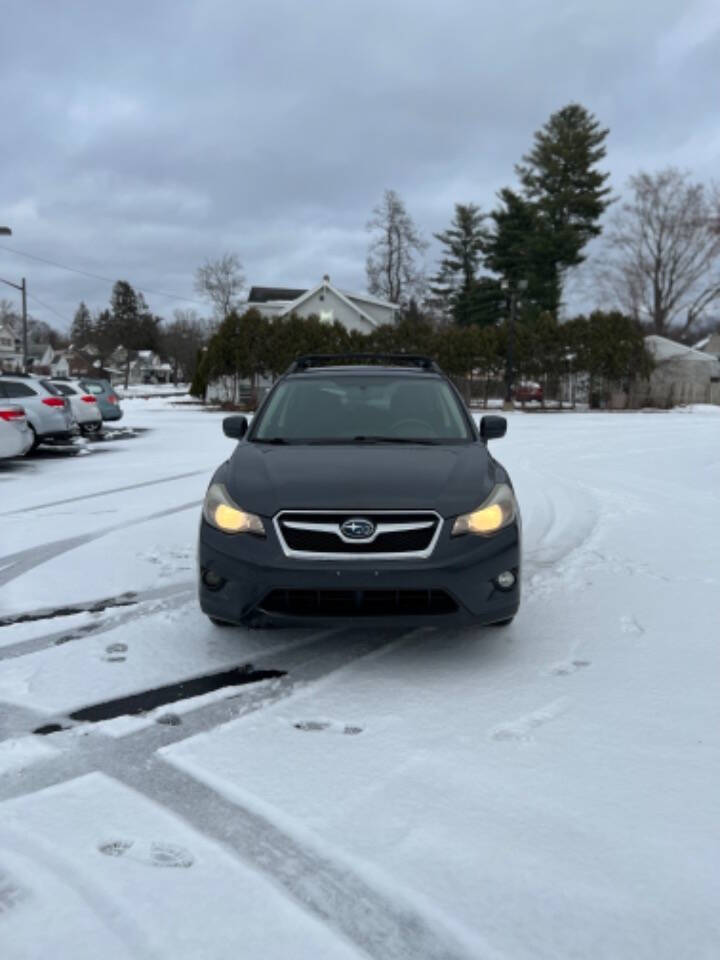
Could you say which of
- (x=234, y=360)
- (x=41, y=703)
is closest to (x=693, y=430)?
(x=234, y=360)

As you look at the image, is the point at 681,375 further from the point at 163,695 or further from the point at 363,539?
the point at 163,695

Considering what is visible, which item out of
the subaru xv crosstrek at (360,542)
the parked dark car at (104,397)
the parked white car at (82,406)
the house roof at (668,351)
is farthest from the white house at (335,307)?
the subaru xv crosstrek at (360,542)

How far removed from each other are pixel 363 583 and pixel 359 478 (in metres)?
0.61

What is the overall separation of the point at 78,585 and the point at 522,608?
305 cm

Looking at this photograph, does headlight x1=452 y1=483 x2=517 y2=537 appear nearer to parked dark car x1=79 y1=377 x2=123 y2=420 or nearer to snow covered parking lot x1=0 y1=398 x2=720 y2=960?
snow covered parking lot x1=0 y1=398 x2=720 y2=960

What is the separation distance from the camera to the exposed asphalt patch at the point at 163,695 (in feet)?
11.2

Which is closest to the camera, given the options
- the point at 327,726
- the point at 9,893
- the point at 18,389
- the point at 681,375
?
the point at 9,893

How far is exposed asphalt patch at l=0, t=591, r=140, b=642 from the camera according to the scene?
4.83 meters

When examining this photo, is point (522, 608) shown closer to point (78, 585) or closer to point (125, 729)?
point (125, 729)

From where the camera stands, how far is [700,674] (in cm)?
391

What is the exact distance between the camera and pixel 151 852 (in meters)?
2.42

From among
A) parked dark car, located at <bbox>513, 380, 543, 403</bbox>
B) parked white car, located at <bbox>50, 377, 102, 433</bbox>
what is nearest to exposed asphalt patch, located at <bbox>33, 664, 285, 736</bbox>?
parked white car, located at <bbox>50, 377, 102, 433</bbox>

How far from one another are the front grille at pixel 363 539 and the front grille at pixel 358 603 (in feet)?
0.58

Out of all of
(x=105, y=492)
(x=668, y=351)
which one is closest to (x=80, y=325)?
(x=668, y=351)
